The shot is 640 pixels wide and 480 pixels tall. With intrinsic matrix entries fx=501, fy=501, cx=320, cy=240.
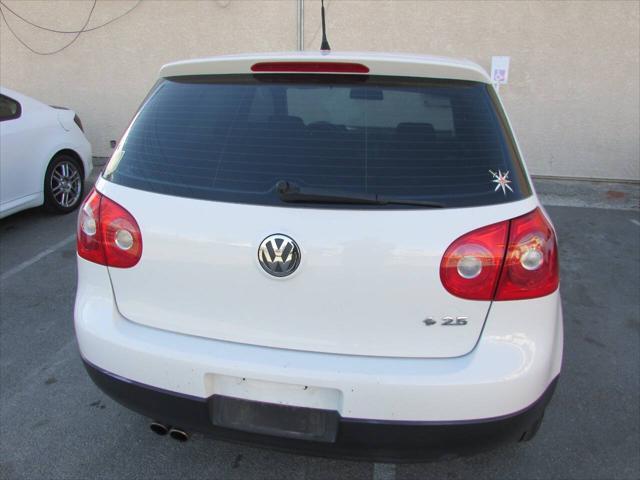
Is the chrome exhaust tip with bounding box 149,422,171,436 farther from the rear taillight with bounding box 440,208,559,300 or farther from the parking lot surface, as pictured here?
the rear taillight with bounding box 440,208,559,300

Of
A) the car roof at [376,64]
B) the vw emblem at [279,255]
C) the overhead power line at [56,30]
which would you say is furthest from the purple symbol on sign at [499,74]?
the vw emblem at [279,255]

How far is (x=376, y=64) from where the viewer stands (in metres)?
1.81

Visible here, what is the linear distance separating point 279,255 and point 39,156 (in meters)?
4.51

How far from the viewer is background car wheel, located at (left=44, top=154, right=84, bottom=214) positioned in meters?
5.36

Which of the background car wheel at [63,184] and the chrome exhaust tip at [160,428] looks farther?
the background car wheel at [63,184]

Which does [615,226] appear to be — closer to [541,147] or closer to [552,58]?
[541,147]

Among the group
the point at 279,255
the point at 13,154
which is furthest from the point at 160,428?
the point at 13,154

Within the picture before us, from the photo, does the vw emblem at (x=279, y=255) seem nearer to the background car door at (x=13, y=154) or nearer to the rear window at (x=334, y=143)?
the rear window at (x=334, y=143)

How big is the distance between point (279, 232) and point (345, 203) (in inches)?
9.4

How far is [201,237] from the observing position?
67.5 inches

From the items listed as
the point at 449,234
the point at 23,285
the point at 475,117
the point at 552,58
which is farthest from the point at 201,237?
the point at 552,58

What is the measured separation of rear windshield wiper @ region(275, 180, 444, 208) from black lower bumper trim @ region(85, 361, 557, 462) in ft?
2.32

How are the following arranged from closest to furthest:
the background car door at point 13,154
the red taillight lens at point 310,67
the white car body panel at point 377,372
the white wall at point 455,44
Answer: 1. the white car body panel at point 377,372
2. the red taillight lens at point 310,67
3. the background car door at point 13,154
4. the white wall at point 455,44

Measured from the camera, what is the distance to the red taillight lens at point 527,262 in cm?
167
